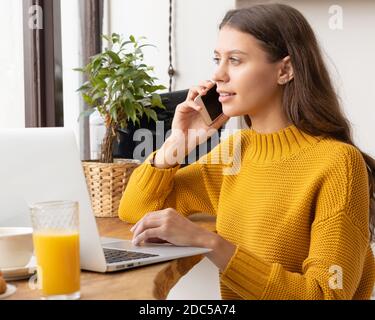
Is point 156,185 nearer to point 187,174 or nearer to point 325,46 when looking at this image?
point 187,174

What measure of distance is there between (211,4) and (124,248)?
66.6 inches

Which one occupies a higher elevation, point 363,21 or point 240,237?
point 363,21

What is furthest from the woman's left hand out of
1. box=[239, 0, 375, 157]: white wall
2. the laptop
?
box=[239, 0, 375, 157]: white wall

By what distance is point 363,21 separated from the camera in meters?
2.54

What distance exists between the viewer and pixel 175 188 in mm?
1582

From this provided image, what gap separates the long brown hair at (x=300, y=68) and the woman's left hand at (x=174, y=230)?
1.20 feet

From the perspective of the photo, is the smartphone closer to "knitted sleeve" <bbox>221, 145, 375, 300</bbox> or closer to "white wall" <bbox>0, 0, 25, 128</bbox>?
"knitted sleeve" <bbox>221, 145, 375, 300</bbox>

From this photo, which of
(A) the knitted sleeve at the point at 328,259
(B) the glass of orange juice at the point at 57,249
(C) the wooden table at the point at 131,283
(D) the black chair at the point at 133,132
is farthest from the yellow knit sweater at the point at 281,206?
(B) the glass of orange juice at the point at 57,249

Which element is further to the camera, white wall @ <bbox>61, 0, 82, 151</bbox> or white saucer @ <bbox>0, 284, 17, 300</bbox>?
white wall @ <bbox>61, 0, 82, 151</bbox>

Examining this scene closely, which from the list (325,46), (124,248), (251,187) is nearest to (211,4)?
(325,46)

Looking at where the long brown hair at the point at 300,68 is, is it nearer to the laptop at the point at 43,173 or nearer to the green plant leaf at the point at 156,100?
the green plant leaf at the point at 156,100

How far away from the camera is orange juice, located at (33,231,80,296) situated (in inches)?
31.0

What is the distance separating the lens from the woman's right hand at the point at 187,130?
1547mm

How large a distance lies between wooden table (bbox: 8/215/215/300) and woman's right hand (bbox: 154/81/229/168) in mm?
460
